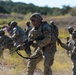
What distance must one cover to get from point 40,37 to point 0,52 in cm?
693

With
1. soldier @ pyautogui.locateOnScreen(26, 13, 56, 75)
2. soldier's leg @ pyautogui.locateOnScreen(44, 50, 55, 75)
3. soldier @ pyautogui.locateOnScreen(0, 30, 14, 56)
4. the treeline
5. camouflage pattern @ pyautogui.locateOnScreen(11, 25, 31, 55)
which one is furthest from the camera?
the treeline

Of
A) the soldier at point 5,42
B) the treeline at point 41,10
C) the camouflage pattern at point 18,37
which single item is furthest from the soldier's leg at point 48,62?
the treeline at point 41,10

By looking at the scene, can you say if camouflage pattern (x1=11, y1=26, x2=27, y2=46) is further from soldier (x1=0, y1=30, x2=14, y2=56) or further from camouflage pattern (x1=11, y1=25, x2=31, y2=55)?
soldier (x1=0, y1=30, x2=14, y2=56)

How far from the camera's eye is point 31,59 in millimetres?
9703

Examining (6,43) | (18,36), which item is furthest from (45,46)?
(6,43)

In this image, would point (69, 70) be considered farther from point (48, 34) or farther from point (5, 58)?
point (48, 34)

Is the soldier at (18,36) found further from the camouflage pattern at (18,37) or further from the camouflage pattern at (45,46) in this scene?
the camouflage pattern at (45,46)

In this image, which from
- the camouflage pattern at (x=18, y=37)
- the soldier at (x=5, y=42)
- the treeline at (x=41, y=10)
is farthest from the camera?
the treeline at (x=41, y=10)

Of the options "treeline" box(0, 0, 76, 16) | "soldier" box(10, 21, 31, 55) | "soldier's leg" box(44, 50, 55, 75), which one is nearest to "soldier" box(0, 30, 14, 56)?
"soldier" box(10, 21, 31, 55)

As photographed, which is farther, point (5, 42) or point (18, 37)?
point (5, 42)

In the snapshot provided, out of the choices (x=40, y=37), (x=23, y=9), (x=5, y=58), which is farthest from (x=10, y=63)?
(x=23, y=9)

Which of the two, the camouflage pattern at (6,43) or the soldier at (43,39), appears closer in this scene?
the soldier at (43,39)

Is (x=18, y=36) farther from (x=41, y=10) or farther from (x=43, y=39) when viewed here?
(x=41, y=10)

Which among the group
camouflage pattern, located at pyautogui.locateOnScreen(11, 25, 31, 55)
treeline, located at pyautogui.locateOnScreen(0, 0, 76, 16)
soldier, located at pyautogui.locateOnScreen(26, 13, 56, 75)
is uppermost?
soldier, located at pyautogui.locateOnScreen(26, 13, 56, 75)
